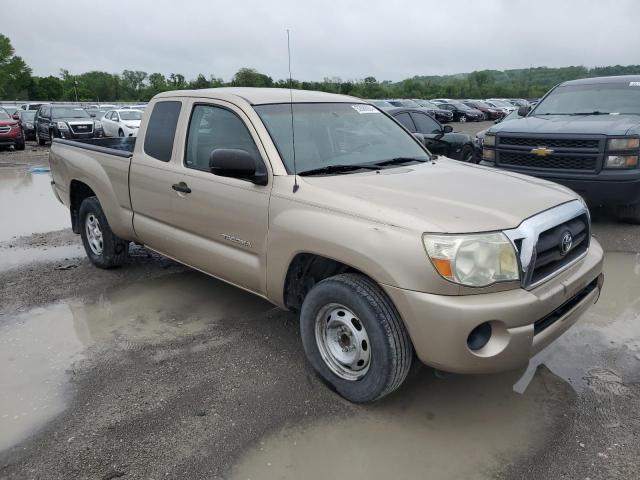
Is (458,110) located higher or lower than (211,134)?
lower

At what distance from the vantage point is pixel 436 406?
3.20 m

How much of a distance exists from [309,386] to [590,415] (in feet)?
5.38

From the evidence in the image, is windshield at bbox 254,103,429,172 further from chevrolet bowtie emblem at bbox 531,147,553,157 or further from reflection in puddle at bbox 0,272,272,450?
chevrolet bowtie emblem at bbox 531,147,553,157

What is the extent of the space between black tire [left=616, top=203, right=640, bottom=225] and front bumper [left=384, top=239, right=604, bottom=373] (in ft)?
16.0

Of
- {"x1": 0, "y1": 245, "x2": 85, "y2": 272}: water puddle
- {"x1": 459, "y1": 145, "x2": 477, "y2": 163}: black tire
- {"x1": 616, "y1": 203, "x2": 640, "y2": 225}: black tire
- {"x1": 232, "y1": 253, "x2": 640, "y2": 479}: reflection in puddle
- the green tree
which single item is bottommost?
{"x1": 232, "y1": 253, "x2": 640, "y2": 479}: reflection in puddle

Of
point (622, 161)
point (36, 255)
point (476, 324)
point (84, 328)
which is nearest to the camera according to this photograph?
point (476, 324)

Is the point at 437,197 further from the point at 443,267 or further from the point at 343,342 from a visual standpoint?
the point at 343,342

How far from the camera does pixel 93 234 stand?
5.63 metres

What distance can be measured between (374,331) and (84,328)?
2.60 m

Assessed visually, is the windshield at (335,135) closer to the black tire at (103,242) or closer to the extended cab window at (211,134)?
the extended cab window at (211,134)

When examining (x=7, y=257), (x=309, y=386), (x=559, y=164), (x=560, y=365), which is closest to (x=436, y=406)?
(x=309, y=386)

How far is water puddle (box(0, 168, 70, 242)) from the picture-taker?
760 cm

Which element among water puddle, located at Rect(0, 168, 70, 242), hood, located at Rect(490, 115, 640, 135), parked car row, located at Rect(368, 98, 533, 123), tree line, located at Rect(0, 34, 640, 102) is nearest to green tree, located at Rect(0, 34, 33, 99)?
tree line, located at Rect(0, 34, 640, 102)

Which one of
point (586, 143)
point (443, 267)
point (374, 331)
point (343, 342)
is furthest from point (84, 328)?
point (586, 143)
